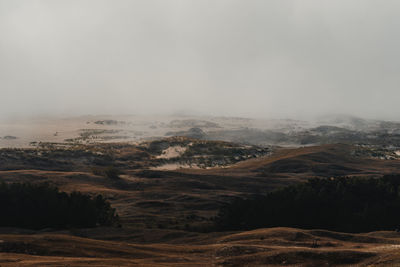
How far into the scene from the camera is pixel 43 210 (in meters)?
51.2

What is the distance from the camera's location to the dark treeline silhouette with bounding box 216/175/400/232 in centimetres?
5550

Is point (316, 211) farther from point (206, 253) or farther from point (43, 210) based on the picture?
point (43, 210)

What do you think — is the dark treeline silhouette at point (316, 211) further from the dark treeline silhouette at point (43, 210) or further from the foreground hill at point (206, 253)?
the dark treeline silhouette at point (43, 210)

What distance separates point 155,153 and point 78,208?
81792 millimetres

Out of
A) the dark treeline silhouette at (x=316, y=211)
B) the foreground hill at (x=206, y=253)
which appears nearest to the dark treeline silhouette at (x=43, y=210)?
the foreground hill at (x=206, y=253)

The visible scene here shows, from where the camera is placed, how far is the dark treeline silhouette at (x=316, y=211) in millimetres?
55500

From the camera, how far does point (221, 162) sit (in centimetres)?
12800

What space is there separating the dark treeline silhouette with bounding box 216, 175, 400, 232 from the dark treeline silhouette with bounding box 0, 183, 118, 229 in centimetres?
1453

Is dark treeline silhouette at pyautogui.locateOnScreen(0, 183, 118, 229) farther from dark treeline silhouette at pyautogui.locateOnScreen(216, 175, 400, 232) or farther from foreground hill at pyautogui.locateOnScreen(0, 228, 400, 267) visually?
dark treeline silhouette at pyautogui.locateOnScreen(216, 175, 400, 232)

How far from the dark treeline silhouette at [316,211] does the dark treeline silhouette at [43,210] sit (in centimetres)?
1453

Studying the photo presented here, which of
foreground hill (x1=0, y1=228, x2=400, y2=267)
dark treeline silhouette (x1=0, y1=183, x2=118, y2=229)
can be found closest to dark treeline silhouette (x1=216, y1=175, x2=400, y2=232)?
foreground hill (x1=0, y1=228, x2=400, y2=267)

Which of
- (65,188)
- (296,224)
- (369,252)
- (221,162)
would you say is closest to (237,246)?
(369,252)

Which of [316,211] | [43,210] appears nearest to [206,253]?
[43,210]

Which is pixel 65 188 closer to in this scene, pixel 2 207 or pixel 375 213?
pixel 2 207
